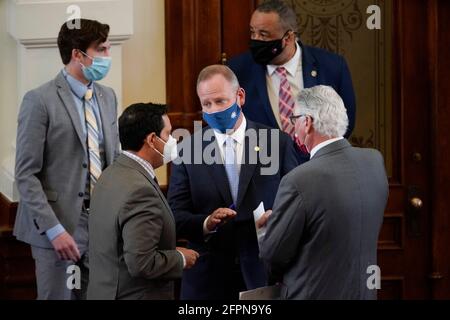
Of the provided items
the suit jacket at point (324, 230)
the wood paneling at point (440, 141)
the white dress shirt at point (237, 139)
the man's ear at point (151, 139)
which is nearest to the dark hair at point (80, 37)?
the white dress shirt at point (237, 139)

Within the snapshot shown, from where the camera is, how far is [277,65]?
4.65m

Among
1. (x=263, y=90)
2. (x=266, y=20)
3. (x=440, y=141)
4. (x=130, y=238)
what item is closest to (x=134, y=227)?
(x=130, y=238)

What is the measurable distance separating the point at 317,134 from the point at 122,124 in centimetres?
72

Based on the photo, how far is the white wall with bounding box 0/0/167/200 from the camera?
4793 millimetres

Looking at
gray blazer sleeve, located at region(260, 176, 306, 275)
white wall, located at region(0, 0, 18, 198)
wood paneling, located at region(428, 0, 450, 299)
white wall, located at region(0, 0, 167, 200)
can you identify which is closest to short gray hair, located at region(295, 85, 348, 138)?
gray blazer sleeve, located at region(260, 176, 306, 275)

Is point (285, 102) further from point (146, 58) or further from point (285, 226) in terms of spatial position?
point (285, 226)

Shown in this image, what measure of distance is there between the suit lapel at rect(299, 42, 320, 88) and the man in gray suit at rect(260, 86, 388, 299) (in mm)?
1222

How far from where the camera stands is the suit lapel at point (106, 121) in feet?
14.1

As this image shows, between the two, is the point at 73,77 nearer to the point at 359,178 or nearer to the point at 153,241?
the point at 153,241

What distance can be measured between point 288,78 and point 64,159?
1207 mm

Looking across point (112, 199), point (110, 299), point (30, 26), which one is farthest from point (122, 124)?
point (30, 26)

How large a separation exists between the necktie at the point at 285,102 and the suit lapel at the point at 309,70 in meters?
0.09

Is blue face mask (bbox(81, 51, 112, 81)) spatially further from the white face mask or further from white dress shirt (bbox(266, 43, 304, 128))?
white dress shirt (bbox(266, 43, 304, 128))
